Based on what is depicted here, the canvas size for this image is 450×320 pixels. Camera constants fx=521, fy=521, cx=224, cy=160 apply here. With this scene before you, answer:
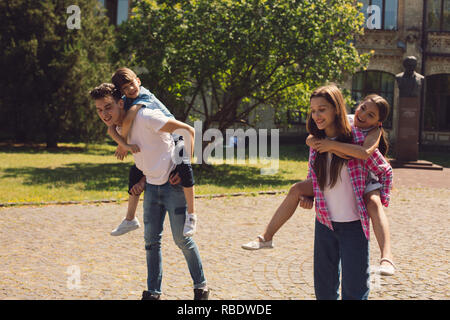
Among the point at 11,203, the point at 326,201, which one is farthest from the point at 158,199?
the point at 11,203

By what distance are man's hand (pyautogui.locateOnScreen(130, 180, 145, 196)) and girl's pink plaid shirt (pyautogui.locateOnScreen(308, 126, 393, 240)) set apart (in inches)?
62.4

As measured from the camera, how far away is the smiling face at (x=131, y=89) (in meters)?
4.19

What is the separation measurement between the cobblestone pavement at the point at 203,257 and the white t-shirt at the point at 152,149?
1344mm

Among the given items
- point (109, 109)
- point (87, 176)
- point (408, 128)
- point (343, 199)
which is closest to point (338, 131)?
point (343, 199)

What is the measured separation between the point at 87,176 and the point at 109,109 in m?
11.3

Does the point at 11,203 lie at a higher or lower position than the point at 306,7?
lower

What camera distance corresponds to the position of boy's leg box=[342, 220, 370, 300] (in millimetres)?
3318

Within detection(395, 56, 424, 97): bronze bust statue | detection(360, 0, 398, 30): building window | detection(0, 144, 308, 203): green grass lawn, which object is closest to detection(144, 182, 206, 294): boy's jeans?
detection(0, 144, 308, 203): green grass lawn

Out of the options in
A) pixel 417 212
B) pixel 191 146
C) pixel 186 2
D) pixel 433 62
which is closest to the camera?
pixel 191 146

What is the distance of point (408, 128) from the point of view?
18.5 meters

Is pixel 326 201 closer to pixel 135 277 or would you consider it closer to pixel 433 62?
pixel 135 277

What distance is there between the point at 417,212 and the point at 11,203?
7.66m

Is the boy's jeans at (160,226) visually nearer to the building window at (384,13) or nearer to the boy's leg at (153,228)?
the boy's leg at (153,228)

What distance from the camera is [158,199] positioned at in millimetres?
4285
